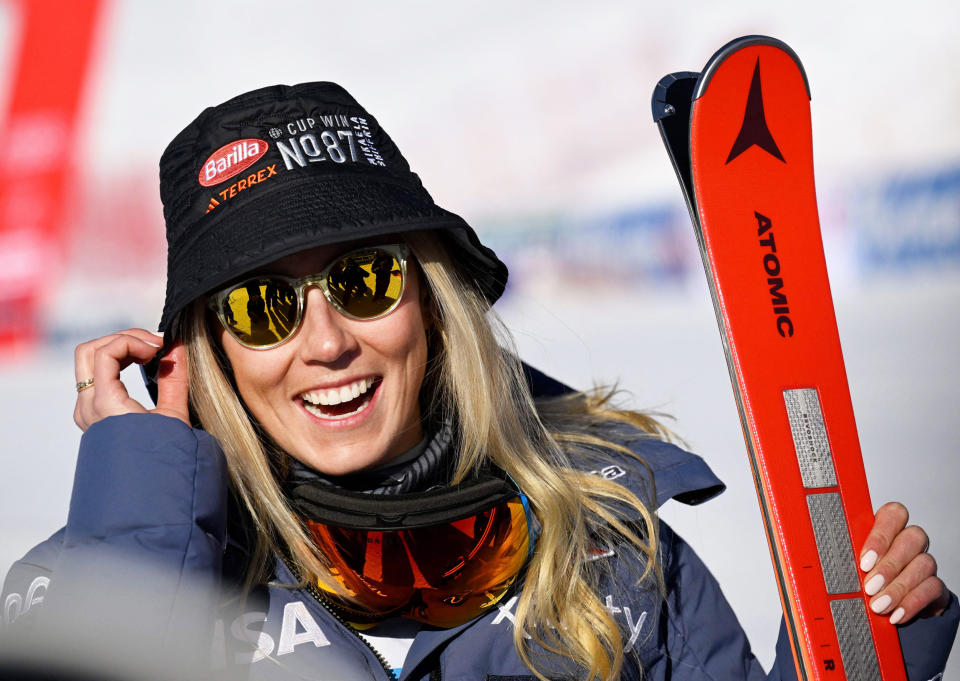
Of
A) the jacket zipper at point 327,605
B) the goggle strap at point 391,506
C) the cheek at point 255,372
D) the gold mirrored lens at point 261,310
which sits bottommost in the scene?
the jacket zipper at point 327,605

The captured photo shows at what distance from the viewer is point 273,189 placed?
1524mm

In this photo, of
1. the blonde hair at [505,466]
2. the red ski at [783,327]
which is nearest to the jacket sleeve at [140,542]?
the blonde hair at [505,466]

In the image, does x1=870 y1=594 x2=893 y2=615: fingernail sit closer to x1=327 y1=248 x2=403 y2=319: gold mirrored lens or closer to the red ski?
the red ski

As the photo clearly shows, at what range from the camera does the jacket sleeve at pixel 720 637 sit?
1624 mm

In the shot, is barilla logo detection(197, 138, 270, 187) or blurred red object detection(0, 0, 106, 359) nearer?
barilla logo detection(197, 138, 270, 187)

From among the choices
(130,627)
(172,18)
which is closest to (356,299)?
(130,627)

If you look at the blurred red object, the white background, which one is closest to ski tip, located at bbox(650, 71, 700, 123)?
the white background

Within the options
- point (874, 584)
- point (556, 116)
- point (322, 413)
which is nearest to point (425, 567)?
point (322, 413)

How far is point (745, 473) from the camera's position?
3930 millimetres

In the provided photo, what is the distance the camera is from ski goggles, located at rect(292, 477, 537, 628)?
5.09ft

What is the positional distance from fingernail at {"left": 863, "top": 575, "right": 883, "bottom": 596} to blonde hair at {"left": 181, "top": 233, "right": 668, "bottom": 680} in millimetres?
372

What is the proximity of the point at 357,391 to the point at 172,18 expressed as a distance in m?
6.72

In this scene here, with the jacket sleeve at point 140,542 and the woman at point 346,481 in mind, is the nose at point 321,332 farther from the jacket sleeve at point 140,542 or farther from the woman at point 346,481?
the jacket sleeve at point 140,542

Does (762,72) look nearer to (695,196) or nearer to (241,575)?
(695,196)
